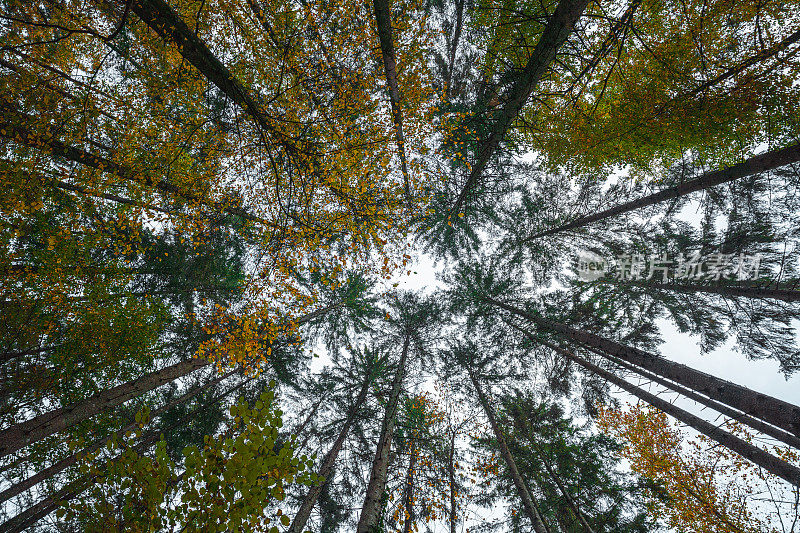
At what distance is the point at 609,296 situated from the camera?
9.67 metres

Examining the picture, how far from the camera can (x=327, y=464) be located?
841 cm

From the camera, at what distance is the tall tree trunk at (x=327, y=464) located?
6.94m

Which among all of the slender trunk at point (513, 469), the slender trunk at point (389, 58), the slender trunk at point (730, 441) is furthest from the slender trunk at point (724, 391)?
the slender trunk at point (389, 58)

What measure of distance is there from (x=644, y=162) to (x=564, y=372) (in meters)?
7.01

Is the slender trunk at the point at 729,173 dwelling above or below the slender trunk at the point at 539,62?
above

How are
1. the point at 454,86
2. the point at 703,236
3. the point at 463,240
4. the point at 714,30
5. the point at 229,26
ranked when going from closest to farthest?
the point at 714,30, the point at 229,26, the point at 703,236, the point at 454,86, the point at 463,240

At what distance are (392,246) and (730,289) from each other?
28.9ft

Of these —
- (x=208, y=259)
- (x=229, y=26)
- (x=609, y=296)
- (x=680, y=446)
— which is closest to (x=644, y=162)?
(x=609, y=296)

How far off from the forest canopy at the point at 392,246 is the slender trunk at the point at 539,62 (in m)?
0.04

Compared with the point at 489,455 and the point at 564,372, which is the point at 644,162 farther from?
the point at 489,455

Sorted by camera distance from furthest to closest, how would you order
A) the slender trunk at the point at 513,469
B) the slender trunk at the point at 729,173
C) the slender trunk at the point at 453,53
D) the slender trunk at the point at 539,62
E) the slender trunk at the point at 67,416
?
the slender trunk at the point at 453,53 < the slender trunk at the point at 513,469 < the slender trunk at the point at 729,173 < the slender trunk at the point at 67,416 < the slender trunk at the point at 539,62

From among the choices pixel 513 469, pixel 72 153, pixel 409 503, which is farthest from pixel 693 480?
pixel 72 153

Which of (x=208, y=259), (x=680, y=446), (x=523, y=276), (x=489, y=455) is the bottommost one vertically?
(x=489, y=455)

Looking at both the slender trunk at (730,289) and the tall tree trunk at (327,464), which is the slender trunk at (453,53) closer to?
the slender trunk at (730,289)
